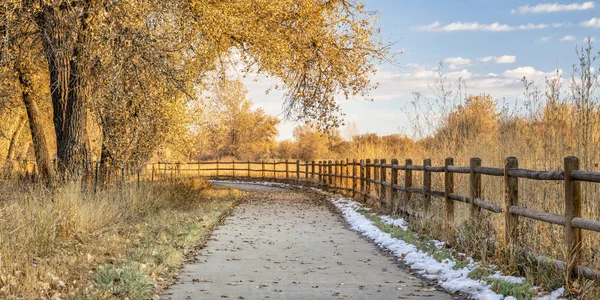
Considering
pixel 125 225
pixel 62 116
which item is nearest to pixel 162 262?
pixel 125 225

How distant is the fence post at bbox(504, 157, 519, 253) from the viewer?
806 cm

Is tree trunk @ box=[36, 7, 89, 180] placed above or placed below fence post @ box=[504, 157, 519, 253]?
above

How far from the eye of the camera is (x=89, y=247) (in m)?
8.88

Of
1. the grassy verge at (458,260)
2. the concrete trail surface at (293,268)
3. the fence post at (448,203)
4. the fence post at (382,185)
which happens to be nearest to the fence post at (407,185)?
the grassy verge at (458,260)

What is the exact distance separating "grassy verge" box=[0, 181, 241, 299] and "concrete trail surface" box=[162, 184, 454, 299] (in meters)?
0.40

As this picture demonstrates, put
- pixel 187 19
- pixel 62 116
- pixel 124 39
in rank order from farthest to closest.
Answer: pixel 62 116 → pixel 187 19 → pixel 124 39

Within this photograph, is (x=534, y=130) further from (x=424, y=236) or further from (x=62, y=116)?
(x=62, y=116)

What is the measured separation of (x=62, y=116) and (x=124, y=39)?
416cm

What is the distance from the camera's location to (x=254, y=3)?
1634 cm

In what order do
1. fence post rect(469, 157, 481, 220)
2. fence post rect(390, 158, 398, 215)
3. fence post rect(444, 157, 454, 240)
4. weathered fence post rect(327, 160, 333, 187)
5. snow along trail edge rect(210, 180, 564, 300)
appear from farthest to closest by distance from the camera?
weathered fence post rect(327, 160, 333, 187)
fence post rect(390, 158, 398, 215)
fence post rect(444, 157, 454, 240)
fence post rect(469, 157, 481, 220)
snow along trail edge rect(210, 180, 564, 300)

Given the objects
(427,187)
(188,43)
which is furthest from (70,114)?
(427,187)

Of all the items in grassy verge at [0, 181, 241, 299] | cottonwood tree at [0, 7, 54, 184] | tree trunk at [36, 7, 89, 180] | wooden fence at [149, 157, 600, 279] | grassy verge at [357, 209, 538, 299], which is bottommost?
grassy verge at [357, 209, 538, 299]

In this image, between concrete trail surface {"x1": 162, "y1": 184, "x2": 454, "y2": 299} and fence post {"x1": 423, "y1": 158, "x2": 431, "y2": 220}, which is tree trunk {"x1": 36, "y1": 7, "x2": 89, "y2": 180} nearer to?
concrete trail surface {"x1": 162, "y1": 184, "x2": 454, "y2": 299}

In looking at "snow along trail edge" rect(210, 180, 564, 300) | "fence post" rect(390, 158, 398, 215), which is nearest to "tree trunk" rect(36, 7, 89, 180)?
"snow along trail edge" rect(210, 180, 564, 300)
